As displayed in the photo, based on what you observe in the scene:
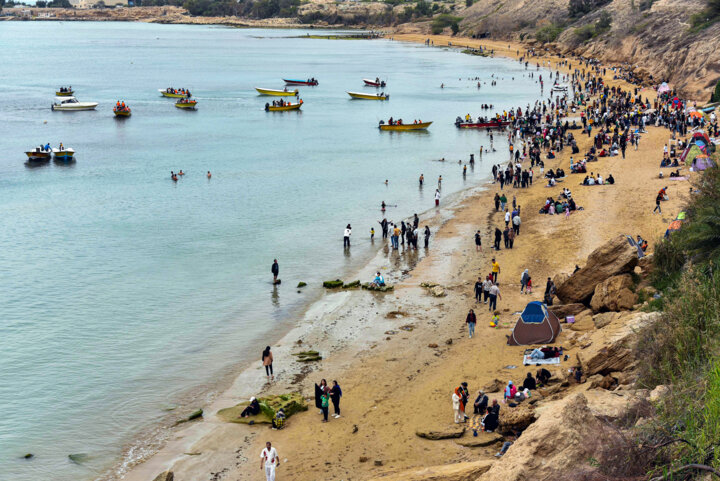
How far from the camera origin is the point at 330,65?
132 meters

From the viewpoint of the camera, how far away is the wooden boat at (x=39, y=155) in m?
55.2

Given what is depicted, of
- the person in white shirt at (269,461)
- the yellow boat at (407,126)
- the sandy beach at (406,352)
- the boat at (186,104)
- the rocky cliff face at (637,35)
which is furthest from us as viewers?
the boat at (186,104)

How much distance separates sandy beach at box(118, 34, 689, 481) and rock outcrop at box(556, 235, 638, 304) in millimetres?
2094

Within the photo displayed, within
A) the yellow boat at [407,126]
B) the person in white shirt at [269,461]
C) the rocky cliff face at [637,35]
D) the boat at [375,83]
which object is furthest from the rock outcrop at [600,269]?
the boat at [375,83]

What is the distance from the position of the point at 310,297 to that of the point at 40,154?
36549 millimetres

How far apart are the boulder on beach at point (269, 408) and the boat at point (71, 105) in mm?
69665

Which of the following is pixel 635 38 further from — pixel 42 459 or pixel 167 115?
pixel 42 459

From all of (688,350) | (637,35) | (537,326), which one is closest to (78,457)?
(537,326)

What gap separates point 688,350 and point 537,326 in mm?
8092

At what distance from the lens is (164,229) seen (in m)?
38.4

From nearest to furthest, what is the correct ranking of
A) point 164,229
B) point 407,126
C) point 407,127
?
1. point 164,229
2. point 407,126
3. point 407,127

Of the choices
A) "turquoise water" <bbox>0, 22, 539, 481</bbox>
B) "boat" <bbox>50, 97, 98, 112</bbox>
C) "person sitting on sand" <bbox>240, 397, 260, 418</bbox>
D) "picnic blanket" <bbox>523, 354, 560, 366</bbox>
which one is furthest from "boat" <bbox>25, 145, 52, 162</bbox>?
"picnic blanket" <bbox>523, 354, 560, 366</bbox>

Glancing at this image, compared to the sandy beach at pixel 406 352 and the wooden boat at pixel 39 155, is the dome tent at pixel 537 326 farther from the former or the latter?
the wooden boat at pixel 39 155

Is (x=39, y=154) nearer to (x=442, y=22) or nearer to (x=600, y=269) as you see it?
(x=600, y=269)
